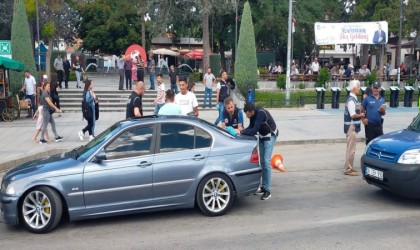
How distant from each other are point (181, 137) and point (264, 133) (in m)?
1.61

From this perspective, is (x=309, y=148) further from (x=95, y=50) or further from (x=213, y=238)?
(x=95, y=50)

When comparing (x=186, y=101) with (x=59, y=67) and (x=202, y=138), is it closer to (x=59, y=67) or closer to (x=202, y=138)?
(x=202, y=138)

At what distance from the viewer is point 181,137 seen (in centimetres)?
746

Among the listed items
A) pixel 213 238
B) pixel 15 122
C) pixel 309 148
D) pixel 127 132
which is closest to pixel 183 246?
pixel 213 238

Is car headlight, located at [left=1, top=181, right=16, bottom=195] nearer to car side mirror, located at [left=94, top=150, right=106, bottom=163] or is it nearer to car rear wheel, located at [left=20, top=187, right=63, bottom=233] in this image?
car rear wheel, located at [left=20, top=187, right=63, bottom=233]

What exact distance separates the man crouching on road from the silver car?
0.54m

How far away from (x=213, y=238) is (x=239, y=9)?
34.4 meters

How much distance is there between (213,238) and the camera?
21.5 ft

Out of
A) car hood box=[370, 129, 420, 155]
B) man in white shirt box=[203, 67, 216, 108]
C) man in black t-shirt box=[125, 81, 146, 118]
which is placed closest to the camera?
car hood box=[370, 129, 420, 155]

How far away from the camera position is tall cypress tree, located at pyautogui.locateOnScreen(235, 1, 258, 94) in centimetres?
2461

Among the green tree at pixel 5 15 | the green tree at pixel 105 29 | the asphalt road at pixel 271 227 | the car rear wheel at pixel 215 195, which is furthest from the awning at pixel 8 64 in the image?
the green tree at pixel 105 29

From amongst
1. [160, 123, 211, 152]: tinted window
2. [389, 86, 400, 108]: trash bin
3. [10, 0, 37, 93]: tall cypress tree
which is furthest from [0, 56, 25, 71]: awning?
[389, 86, 400, 108]: trash bin

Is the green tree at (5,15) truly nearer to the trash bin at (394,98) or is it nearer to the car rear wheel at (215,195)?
the trash bin at (394,98)

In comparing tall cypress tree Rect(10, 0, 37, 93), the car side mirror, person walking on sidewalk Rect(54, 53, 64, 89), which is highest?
tall cypress tree Rect(10, 0, 37, 93)
